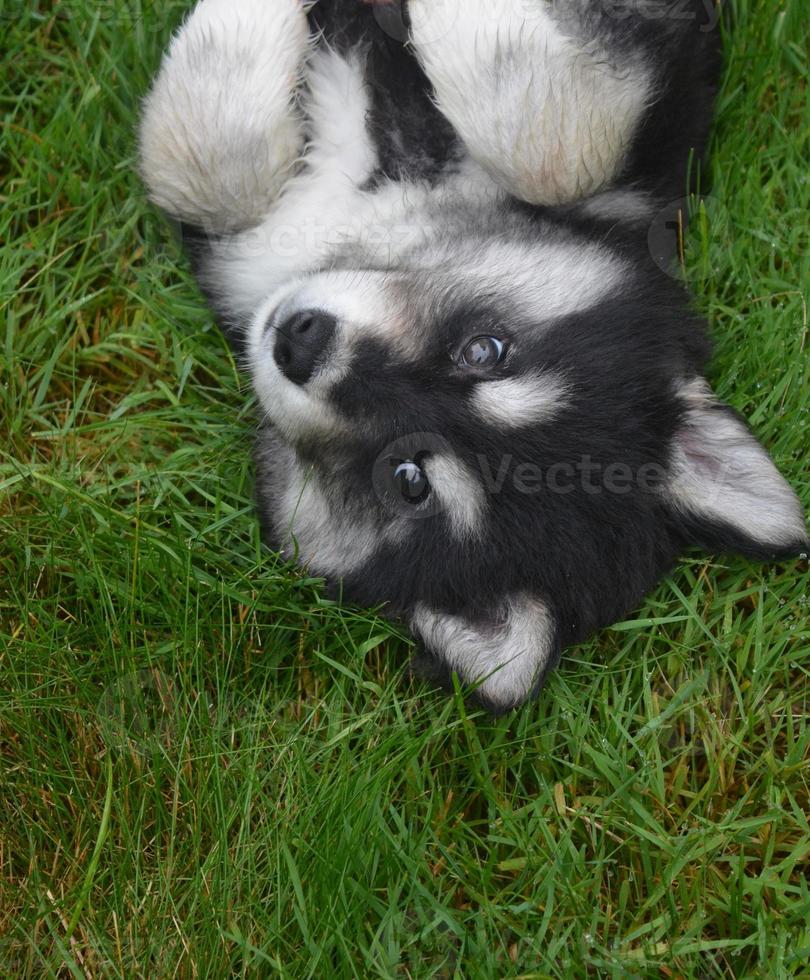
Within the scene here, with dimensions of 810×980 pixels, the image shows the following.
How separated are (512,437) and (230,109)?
1.39 metres

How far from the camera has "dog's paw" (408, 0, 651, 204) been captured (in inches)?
115

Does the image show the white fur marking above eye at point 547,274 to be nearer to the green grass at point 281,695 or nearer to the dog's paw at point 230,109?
the green grass at point 281,695

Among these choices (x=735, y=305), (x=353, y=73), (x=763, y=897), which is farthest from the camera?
(x=735, y=305)

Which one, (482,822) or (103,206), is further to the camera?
(103,206)

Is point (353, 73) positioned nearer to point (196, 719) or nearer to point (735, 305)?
point (735, 305)

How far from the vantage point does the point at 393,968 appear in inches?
106

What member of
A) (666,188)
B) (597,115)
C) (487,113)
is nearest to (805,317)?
(666,188)

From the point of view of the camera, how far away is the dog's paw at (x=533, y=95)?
292 cm

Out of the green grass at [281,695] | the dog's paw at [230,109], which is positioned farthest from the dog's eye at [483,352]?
the dog's paw at [230,109]

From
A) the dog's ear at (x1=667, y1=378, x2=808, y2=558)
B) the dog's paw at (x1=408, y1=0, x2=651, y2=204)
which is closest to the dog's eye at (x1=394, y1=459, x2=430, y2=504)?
the dog's ear at (x1=667, y1=378, x2=808, y2=558)

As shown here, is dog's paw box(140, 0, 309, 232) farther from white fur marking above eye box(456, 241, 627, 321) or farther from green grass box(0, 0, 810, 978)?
white fur marking above eye box(456, 241, 627, 321)

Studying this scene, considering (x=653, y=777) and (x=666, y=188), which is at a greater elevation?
(x=666, y=188)

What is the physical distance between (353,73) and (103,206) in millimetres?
1016

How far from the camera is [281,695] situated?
312cm
